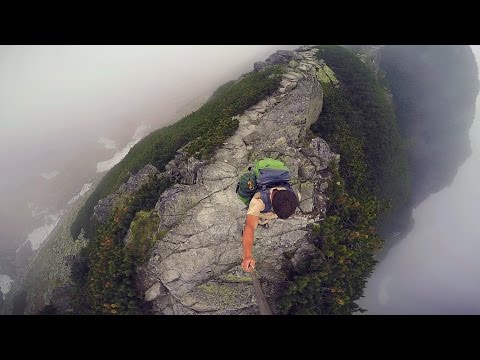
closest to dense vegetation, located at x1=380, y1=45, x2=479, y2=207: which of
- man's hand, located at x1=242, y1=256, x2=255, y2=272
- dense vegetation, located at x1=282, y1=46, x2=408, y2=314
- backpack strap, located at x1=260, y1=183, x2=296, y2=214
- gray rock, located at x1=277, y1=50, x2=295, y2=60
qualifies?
dense vegetation, located at x1=282, y1=46, x2=408, y2=314

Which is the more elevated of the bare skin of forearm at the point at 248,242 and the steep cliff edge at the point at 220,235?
the bare skin of forearm at the point at 248,242

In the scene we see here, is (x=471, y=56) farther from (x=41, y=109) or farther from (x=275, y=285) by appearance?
(x=41, y=109)

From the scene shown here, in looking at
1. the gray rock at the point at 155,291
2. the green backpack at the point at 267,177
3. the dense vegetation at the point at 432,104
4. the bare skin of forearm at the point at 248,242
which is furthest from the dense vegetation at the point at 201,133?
the dense vegetation at the point at 432,104

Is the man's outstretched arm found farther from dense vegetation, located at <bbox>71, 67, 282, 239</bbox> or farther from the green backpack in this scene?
dense vegetation, located at <bbox>71, 67, 282, 239</bbox>

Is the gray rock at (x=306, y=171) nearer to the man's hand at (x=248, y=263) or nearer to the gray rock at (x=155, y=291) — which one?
the gray rock at (x=155, y=291)

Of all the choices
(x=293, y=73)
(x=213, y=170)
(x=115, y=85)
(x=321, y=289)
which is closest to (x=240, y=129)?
(x=213, y=170)

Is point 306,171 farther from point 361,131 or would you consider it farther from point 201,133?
point 361,131
